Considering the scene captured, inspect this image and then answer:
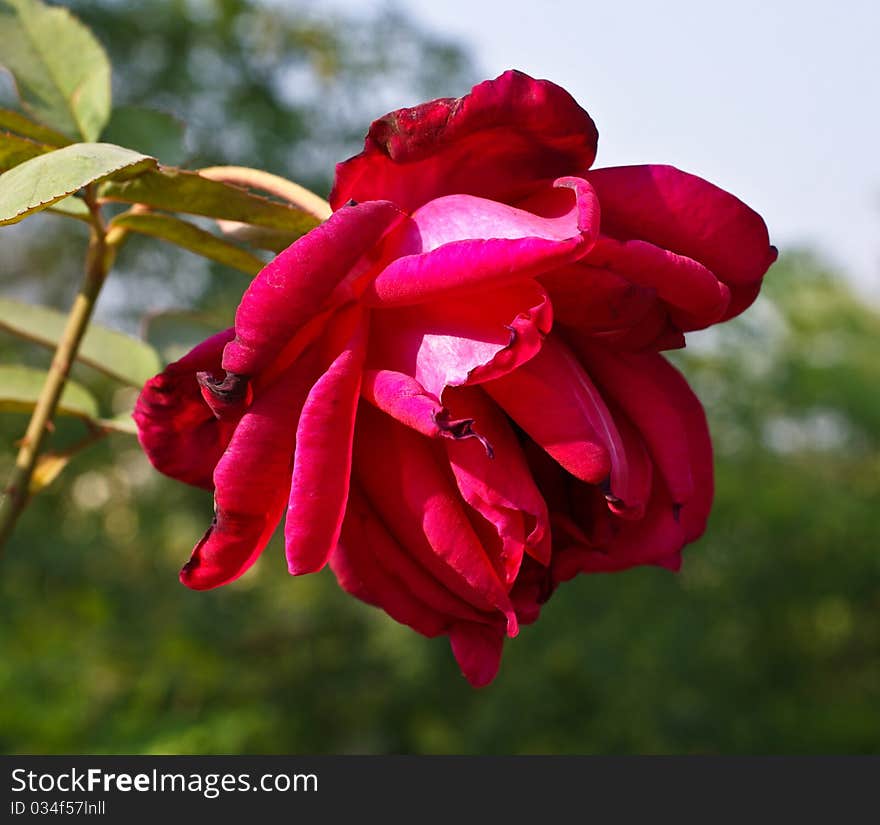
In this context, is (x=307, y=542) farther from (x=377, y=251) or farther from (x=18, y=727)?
(x=18, y=727)

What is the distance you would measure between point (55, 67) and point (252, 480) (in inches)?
9.5

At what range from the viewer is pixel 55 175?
0.30 m

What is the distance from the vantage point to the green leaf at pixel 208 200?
337mm

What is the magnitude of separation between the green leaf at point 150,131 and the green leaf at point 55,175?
0.52 ft

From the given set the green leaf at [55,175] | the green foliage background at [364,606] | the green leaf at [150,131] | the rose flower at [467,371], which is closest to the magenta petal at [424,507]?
the rose flower at [467,371]

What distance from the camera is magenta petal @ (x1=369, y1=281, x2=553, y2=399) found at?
0.28 m

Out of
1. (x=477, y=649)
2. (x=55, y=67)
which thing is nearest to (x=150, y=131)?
(x=55, y=67)

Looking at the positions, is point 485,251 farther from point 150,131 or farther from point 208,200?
point 150,131

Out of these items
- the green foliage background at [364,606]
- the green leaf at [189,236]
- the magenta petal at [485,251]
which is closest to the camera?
the magenta petal at [485,251]

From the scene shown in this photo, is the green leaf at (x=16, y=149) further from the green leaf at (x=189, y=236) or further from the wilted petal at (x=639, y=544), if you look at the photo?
the wilted petal at (x=639, y=544)

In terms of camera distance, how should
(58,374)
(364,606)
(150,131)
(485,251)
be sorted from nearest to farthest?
(485,251) → (58,374) → (150,131) → (364,606)

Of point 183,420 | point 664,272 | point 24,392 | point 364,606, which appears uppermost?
point 664,272

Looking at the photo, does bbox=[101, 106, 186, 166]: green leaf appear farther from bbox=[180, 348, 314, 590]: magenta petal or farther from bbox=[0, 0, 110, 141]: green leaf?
bbox=[180, 348, 314, 590]: magenta petal

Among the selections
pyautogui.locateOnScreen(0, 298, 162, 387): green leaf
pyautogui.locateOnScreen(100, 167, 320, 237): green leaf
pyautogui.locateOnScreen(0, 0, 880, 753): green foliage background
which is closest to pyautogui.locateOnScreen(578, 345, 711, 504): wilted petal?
pyautogui.locateOnScreen(100, 167, 320, 237): green leaf
